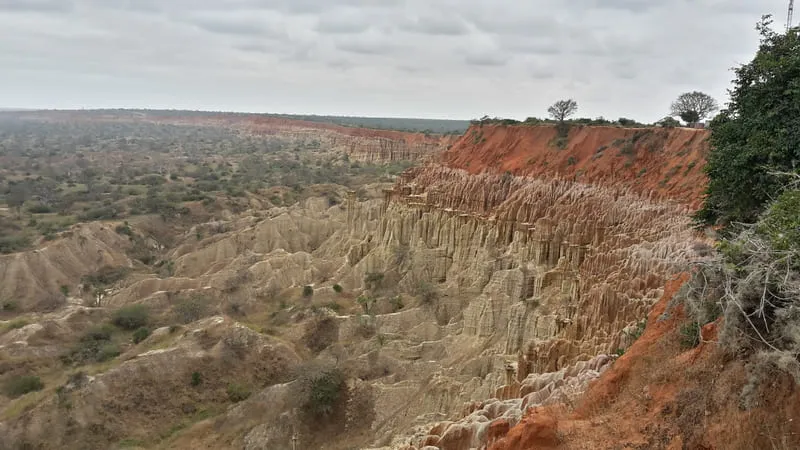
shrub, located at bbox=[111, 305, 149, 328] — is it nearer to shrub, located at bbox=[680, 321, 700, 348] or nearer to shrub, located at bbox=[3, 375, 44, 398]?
shrub, located at bbox=[3, 375, 44, 398]

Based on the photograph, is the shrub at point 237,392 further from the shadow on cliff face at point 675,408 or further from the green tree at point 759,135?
the green tree at point 759,135

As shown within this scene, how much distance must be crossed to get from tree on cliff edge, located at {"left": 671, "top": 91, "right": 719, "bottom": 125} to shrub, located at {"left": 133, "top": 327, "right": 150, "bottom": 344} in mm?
27998

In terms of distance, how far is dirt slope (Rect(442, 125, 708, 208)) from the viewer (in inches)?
731

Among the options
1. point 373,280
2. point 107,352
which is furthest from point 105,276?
point 373,280

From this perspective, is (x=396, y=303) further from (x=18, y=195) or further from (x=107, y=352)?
(x=18, y=195)

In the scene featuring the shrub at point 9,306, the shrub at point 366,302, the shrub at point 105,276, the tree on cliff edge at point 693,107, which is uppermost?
the tree on cliff edge at point 693,107

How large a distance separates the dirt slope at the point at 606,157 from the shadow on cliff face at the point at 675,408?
9619 millimetres

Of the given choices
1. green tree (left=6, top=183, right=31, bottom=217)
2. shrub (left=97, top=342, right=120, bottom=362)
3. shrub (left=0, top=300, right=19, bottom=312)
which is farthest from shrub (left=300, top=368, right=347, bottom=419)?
green tree (left=6, top=183, right=31, bottom=217)

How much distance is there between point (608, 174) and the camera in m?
21.5

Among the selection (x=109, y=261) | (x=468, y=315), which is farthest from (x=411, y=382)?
(x=109, y=261)

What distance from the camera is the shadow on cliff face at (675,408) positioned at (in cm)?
586

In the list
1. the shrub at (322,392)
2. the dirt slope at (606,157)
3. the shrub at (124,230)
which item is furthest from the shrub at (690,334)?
the shrub at (124,230)

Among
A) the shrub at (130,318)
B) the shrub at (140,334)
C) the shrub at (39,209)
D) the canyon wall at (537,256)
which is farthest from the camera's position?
the shrub at (39,209)

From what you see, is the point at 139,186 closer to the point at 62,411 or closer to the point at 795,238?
the point at 62,411
